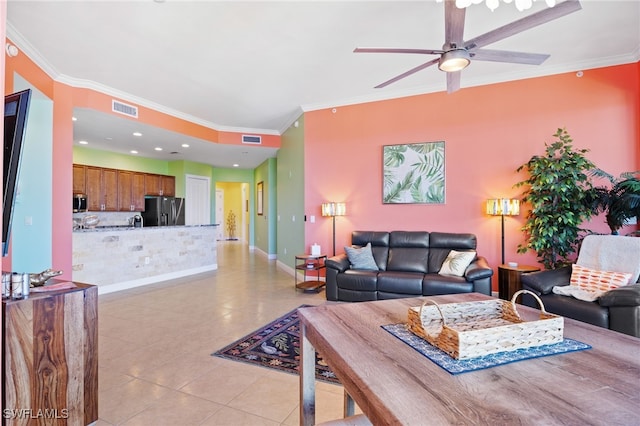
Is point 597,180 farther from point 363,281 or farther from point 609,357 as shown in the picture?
point 609,357

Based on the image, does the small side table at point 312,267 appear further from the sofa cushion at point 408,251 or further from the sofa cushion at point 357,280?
the sofa cushion at point 408,251

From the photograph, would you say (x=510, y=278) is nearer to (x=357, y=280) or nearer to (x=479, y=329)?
(x=357, y=280)

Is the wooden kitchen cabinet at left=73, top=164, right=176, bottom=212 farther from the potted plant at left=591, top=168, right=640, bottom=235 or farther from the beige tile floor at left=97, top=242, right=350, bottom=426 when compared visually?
the potted plant at left=591, top=168, right=640, bottom=235

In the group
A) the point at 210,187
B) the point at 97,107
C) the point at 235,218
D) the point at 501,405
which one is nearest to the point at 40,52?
the point at 97,107

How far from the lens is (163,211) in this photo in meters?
7.25

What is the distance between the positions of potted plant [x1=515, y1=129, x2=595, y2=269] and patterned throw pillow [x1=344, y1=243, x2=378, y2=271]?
1.88m

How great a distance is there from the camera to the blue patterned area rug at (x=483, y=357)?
0.84m

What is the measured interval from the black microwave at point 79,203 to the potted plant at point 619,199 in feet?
27.0

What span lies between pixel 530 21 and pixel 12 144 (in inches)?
123

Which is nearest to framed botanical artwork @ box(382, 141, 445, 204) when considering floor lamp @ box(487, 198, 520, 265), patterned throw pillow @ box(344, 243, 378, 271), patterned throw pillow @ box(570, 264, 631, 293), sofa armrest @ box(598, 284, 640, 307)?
floor lamp @ box(487, 198, 520, 265)

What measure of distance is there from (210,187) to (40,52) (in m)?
5.69

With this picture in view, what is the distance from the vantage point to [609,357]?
2.92ft

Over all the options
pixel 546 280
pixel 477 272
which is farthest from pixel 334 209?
pixel 546 280

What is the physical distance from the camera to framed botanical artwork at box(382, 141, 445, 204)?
4.52 m
